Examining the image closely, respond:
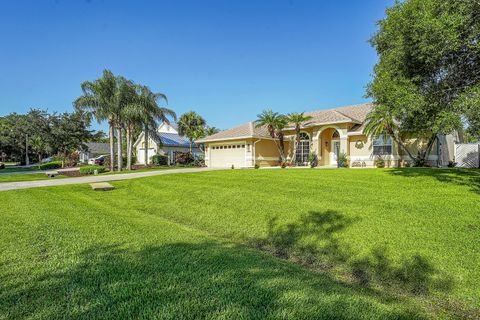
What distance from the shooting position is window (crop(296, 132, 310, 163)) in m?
25.6

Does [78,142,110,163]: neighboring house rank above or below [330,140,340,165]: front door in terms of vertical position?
above

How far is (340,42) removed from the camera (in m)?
17.7

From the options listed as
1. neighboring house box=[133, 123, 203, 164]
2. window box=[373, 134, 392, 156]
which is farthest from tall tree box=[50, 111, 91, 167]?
window box=[373, 134, 392, 156]

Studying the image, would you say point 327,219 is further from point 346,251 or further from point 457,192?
point 457,192

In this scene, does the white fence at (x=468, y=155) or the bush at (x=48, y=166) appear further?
the bush at (x=48, y=166)

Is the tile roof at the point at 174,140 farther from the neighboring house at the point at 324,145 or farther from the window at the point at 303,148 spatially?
the window at the point at 303,148

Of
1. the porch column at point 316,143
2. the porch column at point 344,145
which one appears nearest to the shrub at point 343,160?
the porch column at point 344,145

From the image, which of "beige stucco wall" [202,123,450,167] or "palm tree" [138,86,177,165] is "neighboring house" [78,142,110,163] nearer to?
"palm tree" [138,86,177,165]

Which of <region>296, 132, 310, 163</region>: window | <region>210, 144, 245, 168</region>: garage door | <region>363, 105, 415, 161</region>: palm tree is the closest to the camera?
<region>363, 105, 415, 161</region>: palm tree

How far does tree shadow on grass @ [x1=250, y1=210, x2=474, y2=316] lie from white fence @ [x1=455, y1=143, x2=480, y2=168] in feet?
67.1

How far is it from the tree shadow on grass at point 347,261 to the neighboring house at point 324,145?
604 inches

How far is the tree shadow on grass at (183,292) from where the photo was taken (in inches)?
126

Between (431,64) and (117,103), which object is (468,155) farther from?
(117,103)

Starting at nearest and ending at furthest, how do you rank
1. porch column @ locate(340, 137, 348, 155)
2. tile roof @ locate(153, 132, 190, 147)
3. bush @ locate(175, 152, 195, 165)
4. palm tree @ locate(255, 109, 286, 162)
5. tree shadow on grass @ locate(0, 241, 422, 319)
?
tree shadow on grass @ locate(0, 241, 422, 319) < porch column @ locate(340, 137, 348, 155) < palm tree @ locate(255, 109, 286, 162) < bush @ locate(175, 152, 195, 165) < tile roof @ locate(153, 132, 190, 147)
